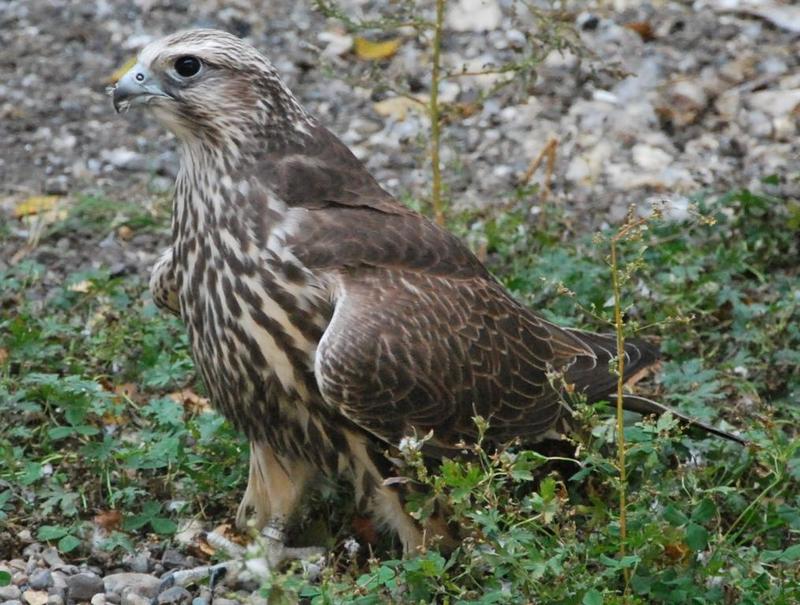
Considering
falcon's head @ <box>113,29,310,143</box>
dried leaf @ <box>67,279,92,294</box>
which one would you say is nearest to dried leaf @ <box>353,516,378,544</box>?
falcon's head @ <box>113,29,310,143</box>

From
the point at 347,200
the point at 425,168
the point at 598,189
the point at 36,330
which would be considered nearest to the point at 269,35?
the point at 425,168

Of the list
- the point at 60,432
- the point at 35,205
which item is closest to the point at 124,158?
the point at 35,205

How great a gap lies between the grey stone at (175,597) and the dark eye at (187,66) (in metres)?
1.40

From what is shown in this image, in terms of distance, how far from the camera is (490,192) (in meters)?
6.41

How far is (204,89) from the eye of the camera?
4.13 meters

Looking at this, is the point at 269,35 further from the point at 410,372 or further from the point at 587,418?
the point at 587,418

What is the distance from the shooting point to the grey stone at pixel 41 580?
398cm

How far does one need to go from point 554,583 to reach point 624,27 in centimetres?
436

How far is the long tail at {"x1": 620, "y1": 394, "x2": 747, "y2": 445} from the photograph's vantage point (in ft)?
14.1

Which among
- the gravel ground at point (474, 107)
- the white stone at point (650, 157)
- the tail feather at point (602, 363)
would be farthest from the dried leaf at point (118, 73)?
the tail feather at point (602, 363)

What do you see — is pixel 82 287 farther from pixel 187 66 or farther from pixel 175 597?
pixel 175 597

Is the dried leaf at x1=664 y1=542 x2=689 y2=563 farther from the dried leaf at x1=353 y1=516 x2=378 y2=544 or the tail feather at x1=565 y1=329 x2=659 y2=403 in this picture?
the dried leaf at x1=353 y1=516 x2=378 y2=544

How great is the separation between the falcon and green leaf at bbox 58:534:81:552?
1.69 ft

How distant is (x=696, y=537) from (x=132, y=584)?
1.50 metres
